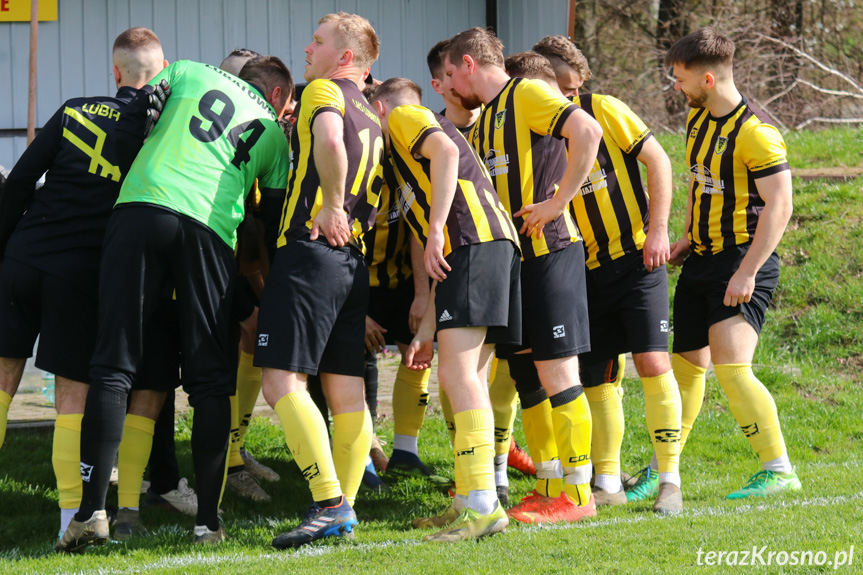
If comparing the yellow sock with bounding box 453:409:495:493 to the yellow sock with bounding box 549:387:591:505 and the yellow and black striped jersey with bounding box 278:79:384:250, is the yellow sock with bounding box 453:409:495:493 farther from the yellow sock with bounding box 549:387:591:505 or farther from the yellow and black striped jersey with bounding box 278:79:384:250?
the yellow and black striped jersey with bounding box 278:79:384:250

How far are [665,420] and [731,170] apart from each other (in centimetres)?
131

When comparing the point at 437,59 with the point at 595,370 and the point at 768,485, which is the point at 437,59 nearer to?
the point at 595,370

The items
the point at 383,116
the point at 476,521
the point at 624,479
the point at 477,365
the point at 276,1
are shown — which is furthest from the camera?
the point at 276,1

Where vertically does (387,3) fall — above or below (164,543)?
above

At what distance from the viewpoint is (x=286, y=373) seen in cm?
378

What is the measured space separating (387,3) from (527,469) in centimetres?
456

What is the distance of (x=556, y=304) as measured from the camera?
4125 mm

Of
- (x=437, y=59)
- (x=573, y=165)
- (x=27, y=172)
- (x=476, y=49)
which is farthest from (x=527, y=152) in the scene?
(x=27, y=172)

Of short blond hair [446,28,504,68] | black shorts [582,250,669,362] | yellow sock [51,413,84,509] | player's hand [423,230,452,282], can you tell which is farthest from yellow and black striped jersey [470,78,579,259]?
yellow sock [51,413,84,509]

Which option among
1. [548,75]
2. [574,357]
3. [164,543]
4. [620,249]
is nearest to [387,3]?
[548,75]

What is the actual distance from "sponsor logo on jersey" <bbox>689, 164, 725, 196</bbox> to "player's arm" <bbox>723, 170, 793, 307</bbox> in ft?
0.78

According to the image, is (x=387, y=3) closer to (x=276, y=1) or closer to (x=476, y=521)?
(x=276, y=1)

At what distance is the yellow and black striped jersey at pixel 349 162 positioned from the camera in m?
3.89

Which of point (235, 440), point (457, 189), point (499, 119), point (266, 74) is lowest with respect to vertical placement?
point (235, 440)
